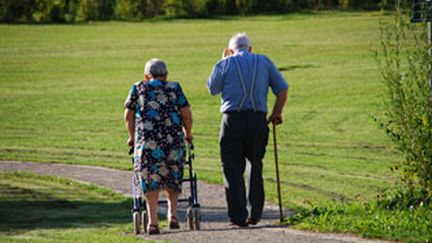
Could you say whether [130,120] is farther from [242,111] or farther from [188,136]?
[242,111]

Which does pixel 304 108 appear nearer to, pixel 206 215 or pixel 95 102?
pixel 95 102

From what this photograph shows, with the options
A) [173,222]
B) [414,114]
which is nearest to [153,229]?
[173,222]

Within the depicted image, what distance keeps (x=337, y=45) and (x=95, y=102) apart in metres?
19.5

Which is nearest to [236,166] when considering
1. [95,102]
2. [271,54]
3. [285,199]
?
[285,199]

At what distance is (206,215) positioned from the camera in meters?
15.0

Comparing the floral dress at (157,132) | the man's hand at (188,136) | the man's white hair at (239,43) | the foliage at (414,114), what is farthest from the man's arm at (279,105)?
the foliage at (414,114)

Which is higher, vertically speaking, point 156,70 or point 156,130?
point 156,70

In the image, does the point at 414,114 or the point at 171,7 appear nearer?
the point at 414,114

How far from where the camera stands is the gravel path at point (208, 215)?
37.4ft

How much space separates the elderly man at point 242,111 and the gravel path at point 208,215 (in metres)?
0.44

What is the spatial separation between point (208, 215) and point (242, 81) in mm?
2991

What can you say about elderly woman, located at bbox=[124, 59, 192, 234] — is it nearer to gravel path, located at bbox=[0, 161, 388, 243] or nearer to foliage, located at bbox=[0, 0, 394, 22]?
gravel path, located at bbox=[0, 161, 388, 243]

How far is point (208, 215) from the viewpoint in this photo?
49.2 ft

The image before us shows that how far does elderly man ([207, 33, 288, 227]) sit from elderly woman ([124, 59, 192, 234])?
44cm
